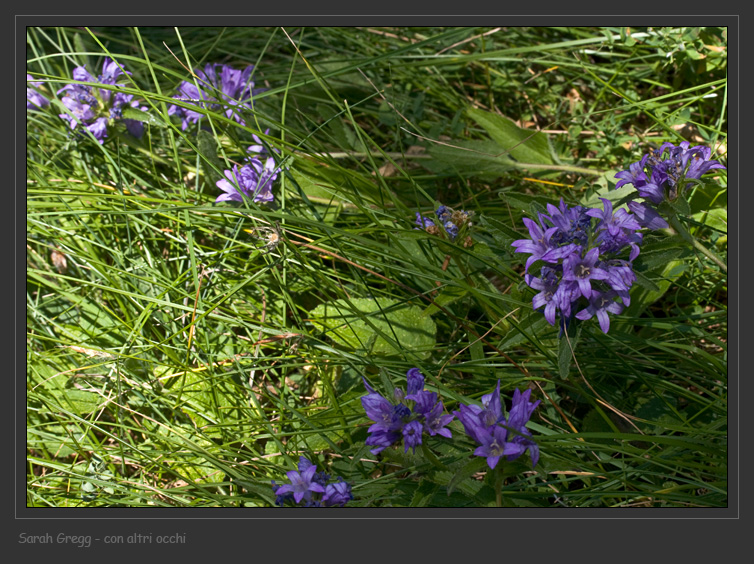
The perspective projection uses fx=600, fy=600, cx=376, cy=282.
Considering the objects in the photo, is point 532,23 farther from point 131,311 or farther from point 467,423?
point 131,311

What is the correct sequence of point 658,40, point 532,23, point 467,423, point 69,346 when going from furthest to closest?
point 658,40
point 69,346
point 532,23
point 467,423

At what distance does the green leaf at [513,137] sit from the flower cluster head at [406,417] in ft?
4.58

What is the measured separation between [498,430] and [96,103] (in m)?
2.20

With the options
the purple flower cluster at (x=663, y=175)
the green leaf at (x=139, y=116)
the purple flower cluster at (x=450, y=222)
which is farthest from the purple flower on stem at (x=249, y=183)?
the purple flower cluster at (x=663, y=175)

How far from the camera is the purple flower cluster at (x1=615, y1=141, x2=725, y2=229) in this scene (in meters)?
1.67

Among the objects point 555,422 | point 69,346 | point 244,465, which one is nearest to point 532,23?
point 555,422

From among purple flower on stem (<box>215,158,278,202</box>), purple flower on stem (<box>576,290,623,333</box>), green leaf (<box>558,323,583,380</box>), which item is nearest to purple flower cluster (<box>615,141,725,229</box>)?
purple flower on stem (<box>576,290,623,333</box>)

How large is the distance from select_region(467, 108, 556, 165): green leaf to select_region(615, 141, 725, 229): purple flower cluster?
2.98ft

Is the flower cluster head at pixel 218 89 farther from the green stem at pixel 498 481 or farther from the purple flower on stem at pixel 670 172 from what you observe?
the green stem at pixel 498 481

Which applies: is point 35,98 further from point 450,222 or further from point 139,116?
point 450,222

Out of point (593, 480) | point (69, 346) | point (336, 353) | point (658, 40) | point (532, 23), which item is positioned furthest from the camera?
point (658, 40)

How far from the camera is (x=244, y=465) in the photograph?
206 centimetres

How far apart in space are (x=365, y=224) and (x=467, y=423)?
3.96 ft

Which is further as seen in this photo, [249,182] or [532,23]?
[249,182]
